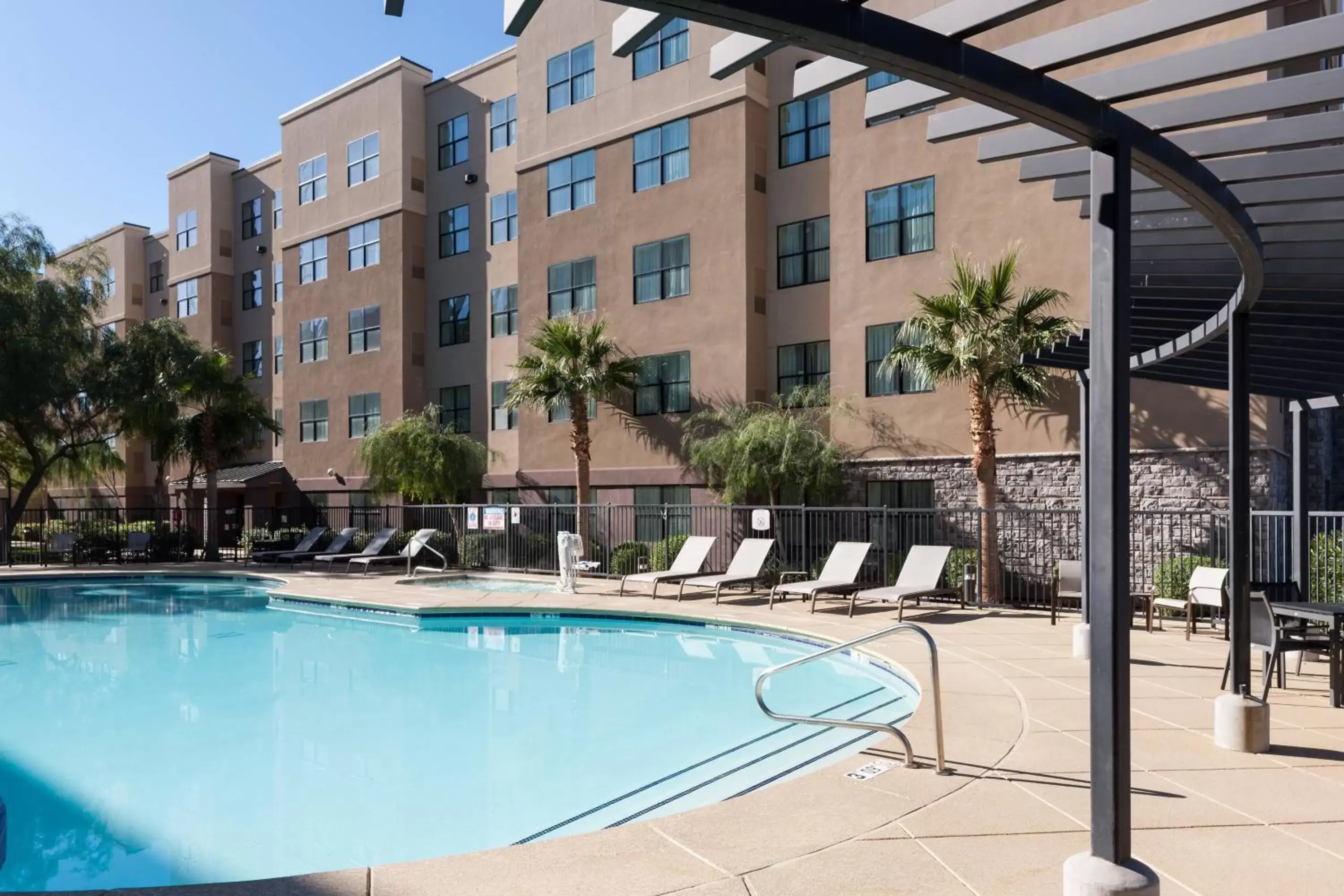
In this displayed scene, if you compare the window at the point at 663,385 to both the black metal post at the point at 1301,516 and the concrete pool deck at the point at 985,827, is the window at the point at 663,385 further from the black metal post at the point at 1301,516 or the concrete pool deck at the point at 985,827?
the concrete pool deck at the point at 985,827

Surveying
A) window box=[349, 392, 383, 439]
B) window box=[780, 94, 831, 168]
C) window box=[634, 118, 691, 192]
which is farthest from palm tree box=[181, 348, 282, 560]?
window box=[780, 94, 831, 168]

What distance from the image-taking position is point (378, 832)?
22.2 feet

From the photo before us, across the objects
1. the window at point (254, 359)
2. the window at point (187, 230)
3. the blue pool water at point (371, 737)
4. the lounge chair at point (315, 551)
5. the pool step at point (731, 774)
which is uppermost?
the window at point (187, 230)

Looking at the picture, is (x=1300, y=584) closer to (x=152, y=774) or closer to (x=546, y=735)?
(x=546, y=735)

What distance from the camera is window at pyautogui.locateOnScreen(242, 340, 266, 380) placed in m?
36.9

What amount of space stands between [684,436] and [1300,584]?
1432 centimetres

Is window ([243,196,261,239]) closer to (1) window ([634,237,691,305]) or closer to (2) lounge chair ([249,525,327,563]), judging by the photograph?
(2) lounge chair ([249,525,327,563])

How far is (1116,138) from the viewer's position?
3645mm

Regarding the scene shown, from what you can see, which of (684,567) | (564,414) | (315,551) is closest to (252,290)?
(315,551)

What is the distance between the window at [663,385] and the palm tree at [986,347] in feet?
22.0

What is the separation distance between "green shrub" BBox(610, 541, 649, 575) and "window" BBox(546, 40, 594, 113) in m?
12.0

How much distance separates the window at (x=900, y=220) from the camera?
1964 centimetres

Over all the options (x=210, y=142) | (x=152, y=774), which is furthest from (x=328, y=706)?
(x=210, y=142)

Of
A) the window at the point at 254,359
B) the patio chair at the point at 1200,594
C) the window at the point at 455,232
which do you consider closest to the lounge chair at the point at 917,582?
the patio chair at the point at 1200,594
